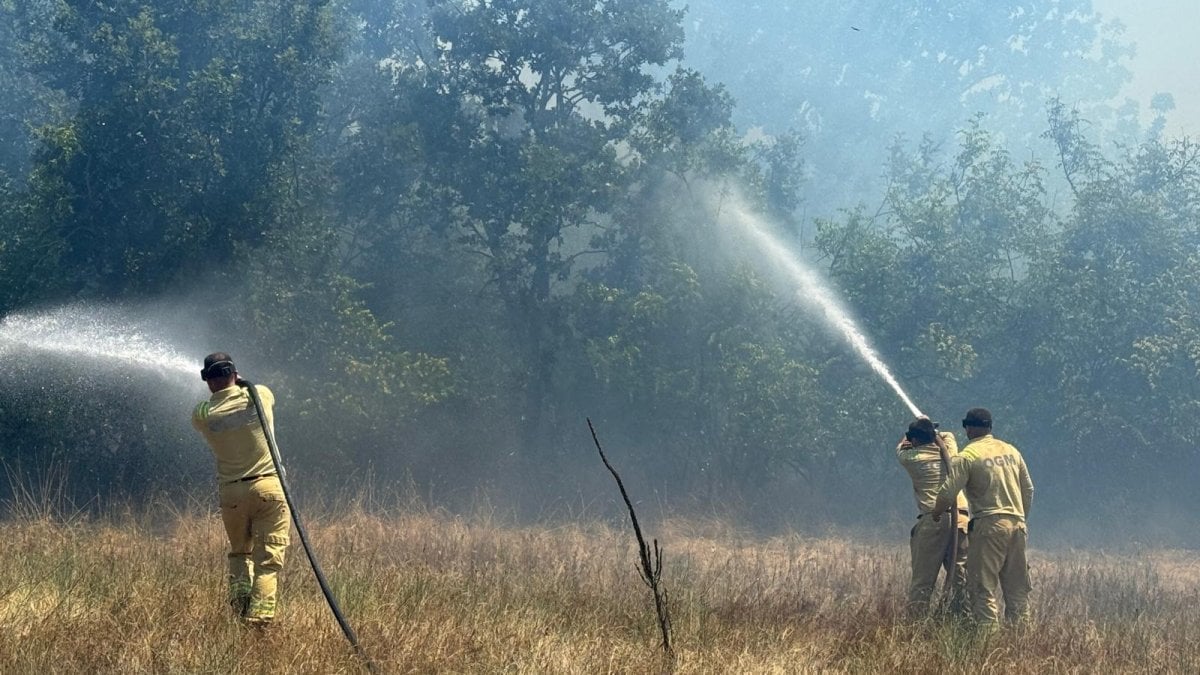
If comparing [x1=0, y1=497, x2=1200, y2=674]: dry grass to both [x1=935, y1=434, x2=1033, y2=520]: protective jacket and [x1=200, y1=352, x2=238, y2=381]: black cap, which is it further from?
[x1=200, y1=352, x2=238, y2=381]: black cap

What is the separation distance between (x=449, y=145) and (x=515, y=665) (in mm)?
15032

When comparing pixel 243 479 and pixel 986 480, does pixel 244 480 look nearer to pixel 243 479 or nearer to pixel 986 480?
pixel 243 479

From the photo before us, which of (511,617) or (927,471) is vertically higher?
(927,471)

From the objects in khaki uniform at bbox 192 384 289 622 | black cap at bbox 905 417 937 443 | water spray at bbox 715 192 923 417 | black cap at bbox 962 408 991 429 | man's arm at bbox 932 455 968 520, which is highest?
water spray at bbox 715 192 923 417

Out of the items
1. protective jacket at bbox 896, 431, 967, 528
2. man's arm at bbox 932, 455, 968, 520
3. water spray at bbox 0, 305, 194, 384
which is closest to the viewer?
man's arm at bbox 932, 455, 968, 520

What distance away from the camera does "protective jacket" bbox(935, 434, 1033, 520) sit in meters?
7.94

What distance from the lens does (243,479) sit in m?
6.49

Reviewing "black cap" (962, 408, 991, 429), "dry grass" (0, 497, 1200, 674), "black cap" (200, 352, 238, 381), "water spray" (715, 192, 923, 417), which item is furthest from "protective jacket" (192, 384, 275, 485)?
"water spray" (715, 192, 923, 417)

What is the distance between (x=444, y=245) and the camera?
805 inches

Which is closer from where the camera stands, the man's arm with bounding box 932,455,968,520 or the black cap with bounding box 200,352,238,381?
the black cap with bounding box 200,352,238,381

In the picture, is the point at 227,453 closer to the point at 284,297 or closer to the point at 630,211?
the point at 284,297

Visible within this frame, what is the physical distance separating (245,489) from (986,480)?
5.13m

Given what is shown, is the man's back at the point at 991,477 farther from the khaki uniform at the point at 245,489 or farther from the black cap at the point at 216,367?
the black cap at the point at 216,367

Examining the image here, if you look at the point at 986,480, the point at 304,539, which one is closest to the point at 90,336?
the point at 304,539
